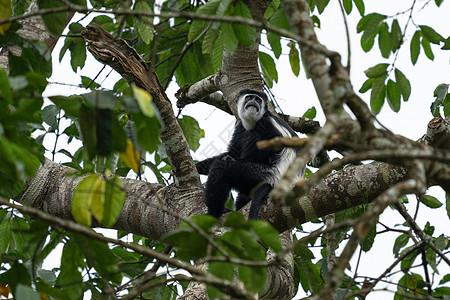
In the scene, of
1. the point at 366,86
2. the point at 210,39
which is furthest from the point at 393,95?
the point at 210,39

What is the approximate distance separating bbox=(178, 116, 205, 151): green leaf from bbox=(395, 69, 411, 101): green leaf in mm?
1587

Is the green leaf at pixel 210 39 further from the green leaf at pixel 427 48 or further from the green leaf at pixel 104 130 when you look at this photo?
the green leaf at pixel 104 130

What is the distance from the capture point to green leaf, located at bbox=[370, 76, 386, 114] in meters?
2.44

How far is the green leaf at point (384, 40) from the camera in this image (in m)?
2.27

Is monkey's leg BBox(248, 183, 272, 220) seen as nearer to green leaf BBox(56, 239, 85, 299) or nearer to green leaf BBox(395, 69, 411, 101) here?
green leaf BBox(395, 69, 411, 101)

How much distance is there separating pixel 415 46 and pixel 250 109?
1.48 metres

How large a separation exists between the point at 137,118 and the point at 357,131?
633 millimetres

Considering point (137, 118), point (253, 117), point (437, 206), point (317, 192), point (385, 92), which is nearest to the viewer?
point (137, 118)

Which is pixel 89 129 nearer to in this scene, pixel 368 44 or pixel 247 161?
pixel 368 44

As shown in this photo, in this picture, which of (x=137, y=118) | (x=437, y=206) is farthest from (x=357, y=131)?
(x=437, y=206)

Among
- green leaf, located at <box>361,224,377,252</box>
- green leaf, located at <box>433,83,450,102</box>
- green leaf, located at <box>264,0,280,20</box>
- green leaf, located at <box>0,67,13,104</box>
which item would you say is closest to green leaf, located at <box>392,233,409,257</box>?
green leaf, located at <box>361,224,377,252</box>

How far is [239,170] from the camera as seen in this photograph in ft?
11.4

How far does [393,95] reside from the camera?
2.48 metres

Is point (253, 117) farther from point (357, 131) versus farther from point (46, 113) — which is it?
point (357, 131)
